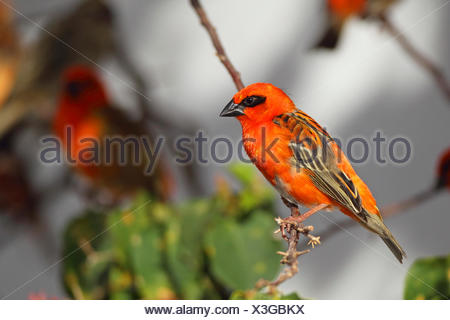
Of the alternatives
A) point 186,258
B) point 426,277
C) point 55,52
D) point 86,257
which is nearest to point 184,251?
point 186,258

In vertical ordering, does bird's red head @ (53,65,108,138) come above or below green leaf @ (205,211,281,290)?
above

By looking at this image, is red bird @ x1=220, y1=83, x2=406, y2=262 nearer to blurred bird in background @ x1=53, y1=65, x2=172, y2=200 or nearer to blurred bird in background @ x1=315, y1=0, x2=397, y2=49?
blurred bird in background @ x1=315, y1=0, x2=397, y2=49

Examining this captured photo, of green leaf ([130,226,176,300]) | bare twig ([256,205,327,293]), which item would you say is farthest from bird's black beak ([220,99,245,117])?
green leaf ([130,226,176,300])

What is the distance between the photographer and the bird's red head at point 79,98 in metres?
1.04

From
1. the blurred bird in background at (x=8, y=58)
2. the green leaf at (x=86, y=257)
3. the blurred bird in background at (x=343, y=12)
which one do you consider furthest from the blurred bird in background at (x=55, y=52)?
the blurred bird in background at (x=343, y=12)

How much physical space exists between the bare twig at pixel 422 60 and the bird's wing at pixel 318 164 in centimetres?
36

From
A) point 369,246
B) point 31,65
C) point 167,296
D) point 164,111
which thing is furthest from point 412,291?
point 31,65

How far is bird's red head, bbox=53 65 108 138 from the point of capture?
41.0 inches

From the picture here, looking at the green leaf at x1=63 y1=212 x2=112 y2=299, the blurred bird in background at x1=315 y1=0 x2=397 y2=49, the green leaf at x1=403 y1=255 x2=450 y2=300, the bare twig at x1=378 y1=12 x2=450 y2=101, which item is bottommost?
the green leaf at x1=403 y1=255 x2=450 y2=300

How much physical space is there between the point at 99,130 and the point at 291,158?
55 cm

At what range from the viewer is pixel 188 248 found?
0.73m

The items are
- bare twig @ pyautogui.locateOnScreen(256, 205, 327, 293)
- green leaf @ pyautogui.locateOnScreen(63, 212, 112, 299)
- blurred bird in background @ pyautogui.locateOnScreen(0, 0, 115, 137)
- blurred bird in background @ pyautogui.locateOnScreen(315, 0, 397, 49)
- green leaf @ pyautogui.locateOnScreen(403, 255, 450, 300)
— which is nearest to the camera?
bare twig @ pyautogui.locateOnScreen(256, 205, 327, 293)

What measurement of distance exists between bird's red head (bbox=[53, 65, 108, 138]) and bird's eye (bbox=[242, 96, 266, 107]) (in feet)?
1.81

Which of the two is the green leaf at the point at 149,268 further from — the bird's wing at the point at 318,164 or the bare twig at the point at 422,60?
the bare twig at the point at 422,60
